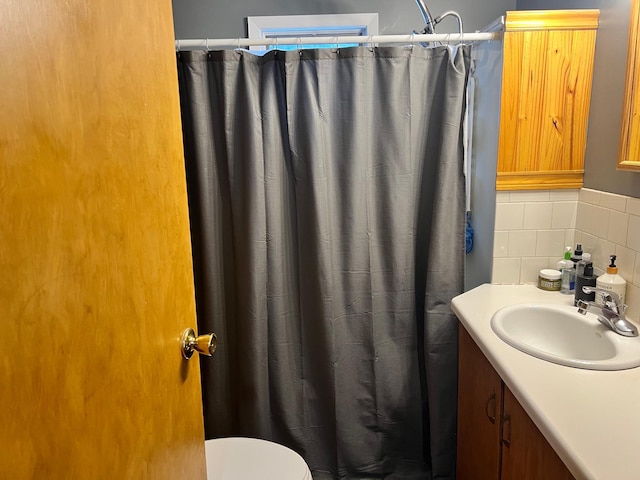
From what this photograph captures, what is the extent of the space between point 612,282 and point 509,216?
0.45 metres

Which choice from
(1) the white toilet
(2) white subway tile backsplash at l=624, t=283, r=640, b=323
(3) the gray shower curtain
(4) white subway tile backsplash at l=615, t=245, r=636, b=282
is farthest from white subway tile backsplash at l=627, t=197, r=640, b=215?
(1) the white toilet

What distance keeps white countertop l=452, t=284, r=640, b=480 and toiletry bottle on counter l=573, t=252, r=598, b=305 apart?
1.23ft

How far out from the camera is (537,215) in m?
1.89

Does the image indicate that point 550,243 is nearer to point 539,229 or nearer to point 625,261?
point 539,229

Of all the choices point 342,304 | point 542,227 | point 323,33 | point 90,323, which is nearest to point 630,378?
point 542,227

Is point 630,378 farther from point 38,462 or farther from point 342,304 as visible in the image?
point 38,462

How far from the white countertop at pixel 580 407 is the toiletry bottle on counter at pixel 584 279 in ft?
1.23

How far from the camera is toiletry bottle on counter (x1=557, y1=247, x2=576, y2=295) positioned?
1793 mm

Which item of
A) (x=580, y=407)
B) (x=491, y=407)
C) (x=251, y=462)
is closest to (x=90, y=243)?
(x=580, y=407)

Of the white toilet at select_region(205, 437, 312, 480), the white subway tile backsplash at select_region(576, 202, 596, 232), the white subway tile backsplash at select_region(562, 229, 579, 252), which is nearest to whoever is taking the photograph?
the white toilet at select_region(205, 437, 312, 480)

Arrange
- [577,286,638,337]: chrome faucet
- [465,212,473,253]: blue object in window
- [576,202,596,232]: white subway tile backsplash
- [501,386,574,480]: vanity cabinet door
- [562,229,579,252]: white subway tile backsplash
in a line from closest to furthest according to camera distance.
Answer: [501,386,574,480]: vanity cabinet door < [577,286,638,337]: chrome faucet < [576,202,596,232]: white subway tile backsplash < [562,229,579,252]: white subway tile backsplash < [465,212,473,253]: blue object in window

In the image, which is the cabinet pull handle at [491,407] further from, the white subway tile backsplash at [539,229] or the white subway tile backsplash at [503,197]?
the white subway tile backsplash at [503,197]

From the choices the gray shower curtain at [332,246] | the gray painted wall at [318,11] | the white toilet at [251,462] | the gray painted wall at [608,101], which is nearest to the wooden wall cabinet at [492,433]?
the gray shower curtain at [332,246]

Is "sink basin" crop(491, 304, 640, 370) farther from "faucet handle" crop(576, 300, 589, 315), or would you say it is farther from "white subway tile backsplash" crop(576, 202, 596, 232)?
"white subway tile backsplash" crop(576, 202, 596, 232)
